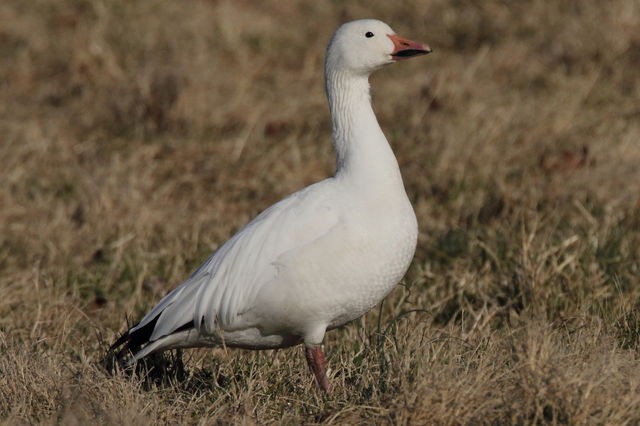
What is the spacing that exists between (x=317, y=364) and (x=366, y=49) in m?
1.23

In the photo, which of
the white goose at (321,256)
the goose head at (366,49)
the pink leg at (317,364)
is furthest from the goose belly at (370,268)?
the goose head at (366,49)

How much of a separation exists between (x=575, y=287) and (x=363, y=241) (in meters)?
1.72

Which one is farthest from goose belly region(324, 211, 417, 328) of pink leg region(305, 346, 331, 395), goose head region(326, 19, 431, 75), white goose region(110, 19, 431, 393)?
goose head region(326, 19, 431, 75)

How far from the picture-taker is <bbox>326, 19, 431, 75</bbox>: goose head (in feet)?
14.4

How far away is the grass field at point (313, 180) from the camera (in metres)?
3.80

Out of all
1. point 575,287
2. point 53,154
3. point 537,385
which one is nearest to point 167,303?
point 537,385

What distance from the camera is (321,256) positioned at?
403 cm

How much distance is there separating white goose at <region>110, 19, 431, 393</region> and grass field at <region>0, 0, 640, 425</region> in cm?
18

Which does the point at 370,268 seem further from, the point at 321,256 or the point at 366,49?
the point at 366,49

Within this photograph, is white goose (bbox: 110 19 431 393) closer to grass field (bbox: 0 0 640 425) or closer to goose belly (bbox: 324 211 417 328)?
goose belly (bbox: 324 211 417 328)

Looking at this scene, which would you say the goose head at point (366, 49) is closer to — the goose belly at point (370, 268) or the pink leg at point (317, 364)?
the goose belly at point (370, 268)

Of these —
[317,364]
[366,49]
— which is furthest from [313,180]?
[317,364]

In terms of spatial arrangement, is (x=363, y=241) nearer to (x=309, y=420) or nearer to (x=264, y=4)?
(x=309, y=420)

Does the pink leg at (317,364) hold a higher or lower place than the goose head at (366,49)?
lower
